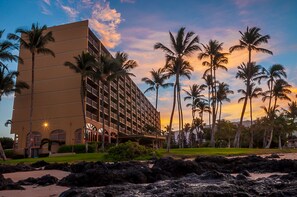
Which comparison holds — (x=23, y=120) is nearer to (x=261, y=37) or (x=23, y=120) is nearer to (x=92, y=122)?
(x=92, y=122)

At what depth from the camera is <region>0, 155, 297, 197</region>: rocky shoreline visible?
619cm

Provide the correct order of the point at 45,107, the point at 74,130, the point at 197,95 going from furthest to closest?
the point at 197,95 → the point at 45,107 → the point at 74,130

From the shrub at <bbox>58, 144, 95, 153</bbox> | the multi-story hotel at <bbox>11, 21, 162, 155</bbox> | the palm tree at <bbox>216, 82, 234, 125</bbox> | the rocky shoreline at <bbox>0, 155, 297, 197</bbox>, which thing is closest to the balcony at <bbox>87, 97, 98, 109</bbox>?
the multi-story hotel at <bbox>11, 21, 162, 155</bbox>

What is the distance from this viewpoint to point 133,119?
8756 centimetres

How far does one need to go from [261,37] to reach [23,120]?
38210 millimetres

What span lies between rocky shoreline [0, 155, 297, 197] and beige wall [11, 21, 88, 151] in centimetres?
3681

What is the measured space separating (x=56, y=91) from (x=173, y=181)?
49.3 metres

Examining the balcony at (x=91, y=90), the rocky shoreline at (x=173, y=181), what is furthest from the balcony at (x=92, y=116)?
the rocky shoreline at (x=173, y=181)

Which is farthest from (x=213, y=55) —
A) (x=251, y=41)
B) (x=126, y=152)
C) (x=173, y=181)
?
(x=173, y=181)

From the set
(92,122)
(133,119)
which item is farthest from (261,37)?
(133,119)

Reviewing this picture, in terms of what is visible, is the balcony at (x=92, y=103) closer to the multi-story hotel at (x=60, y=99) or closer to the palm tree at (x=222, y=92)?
the multi-story hotel at (x=60, y=99)

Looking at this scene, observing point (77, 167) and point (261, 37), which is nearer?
point (77, 167)

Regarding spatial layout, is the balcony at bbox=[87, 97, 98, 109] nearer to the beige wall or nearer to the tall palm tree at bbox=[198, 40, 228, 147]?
the beige wall

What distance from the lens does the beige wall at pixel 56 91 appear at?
172ft
